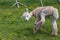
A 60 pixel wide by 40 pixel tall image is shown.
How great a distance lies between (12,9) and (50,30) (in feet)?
17.0

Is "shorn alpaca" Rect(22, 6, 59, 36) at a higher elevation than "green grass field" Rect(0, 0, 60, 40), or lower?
higher

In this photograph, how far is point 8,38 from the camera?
9.48 metres

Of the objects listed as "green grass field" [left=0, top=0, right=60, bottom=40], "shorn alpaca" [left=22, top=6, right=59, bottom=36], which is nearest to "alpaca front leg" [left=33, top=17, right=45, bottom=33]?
"shorn alpaca" [left=22, top=6, right=59, bottom=36]

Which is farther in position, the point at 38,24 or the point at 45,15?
the point at 38,24

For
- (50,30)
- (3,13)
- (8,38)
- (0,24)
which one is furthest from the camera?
(3,13)

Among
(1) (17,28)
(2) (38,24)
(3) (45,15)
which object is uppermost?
(3) (45,15)

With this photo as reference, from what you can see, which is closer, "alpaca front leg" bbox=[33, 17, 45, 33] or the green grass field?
"alpaca front leg" bbox=[33, 17, 45, 33]

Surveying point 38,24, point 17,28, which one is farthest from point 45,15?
point 17,28

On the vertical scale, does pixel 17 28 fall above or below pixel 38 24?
below

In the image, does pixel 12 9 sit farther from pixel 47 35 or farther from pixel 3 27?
pixel 47 35

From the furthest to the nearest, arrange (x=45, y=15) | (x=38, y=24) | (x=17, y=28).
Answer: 1. (x=17, y=28)
2. (x=38, y=24)
3. (x=45, y=15)

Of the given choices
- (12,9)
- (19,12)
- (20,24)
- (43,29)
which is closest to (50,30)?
(43,29)

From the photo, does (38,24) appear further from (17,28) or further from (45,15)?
(17,28)

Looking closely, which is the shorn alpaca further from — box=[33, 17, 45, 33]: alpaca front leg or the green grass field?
the green grass field
